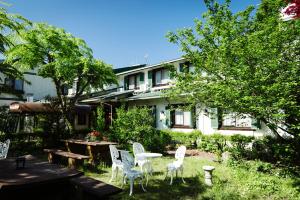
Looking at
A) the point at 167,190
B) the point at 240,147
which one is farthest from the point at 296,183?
the point at 240,147

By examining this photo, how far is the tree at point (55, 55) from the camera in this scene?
1300cm

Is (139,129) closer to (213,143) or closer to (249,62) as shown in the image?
(213,143)

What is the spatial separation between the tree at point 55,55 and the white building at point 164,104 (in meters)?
4.69

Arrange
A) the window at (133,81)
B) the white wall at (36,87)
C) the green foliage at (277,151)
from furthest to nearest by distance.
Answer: the white wall at (36,87), the window at (133,81), the green foliage at (277,151)

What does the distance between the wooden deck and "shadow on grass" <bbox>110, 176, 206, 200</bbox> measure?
4.63 ft

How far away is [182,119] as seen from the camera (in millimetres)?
17625

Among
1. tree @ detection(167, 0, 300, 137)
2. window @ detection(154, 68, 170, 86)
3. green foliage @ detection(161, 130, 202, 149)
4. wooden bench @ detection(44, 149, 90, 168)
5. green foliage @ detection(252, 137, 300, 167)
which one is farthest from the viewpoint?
window @ detection(154, 68, 170, 86)

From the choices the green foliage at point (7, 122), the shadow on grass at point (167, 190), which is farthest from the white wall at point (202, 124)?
the green foliage at point (7, 122)

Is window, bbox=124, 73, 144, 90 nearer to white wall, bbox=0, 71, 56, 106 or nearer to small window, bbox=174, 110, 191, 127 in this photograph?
small window, bbox=174, 110, 191, 127

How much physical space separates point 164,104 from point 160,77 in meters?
3.11

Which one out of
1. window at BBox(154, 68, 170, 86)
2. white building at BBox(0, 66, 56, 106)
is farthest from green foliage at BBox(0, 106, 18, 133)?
window at BBox(154, 68, 170, 86)

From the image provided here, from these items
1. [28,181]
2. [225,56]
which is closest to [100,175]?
[28,181]

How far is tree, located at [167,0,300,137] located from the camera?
679cm

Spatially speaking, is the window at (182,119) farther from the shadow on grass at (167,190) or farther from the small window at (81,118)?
the small window at (81,118)
